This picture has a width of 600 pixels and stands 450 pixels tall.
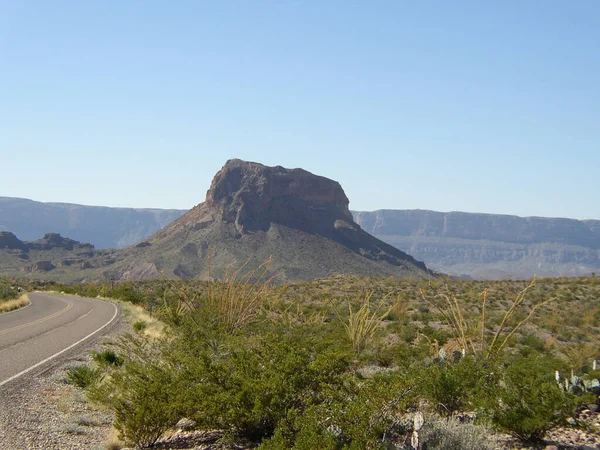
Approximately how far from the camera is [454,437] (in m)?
5.99

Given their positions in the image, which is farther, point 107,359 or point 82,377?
point 107,359

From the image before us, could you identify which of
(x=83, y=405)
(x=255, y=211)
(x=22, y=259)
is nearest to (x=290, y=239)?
(x=255, y=211)

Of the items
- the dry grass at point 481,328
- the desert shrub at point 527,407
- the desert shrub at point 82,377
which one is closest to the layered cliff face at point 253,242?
the dry grass at point 481,328

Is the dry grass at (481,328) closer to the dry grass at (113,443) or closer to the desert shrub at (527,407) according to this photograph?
the desert shrub at (527,407)

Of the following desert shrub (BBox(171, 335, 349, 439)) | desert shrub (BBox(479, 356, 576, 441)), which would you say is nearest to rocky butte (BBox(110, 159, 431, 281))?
desert shrub (BBox(171, 335, 349, 439))

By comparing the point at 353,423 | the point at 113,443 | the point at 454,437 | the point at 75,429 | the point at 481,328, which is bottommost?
the point at 75,429

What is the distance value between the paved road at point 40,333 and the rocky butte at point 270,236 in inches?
1903

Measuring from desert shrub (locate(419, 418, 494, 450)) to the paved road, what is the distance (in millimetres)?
7564

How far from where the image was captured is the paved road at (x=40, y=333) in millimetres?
12750

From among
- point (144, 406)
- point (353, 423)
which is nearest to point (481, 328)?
point (353, 423)

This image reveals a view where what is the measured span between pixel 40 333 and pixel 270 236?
8022 cm

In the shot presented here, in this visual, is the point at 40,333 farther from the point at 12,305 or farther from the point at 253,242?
the point at 253,242

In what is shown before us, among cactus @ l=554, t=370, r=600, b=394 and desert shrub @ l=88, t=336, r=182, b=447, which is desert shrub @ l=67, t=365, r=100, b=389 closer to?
desert shrub @ l=88, t=336, r=182, b=447

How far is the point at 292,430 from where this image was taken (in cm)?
634
